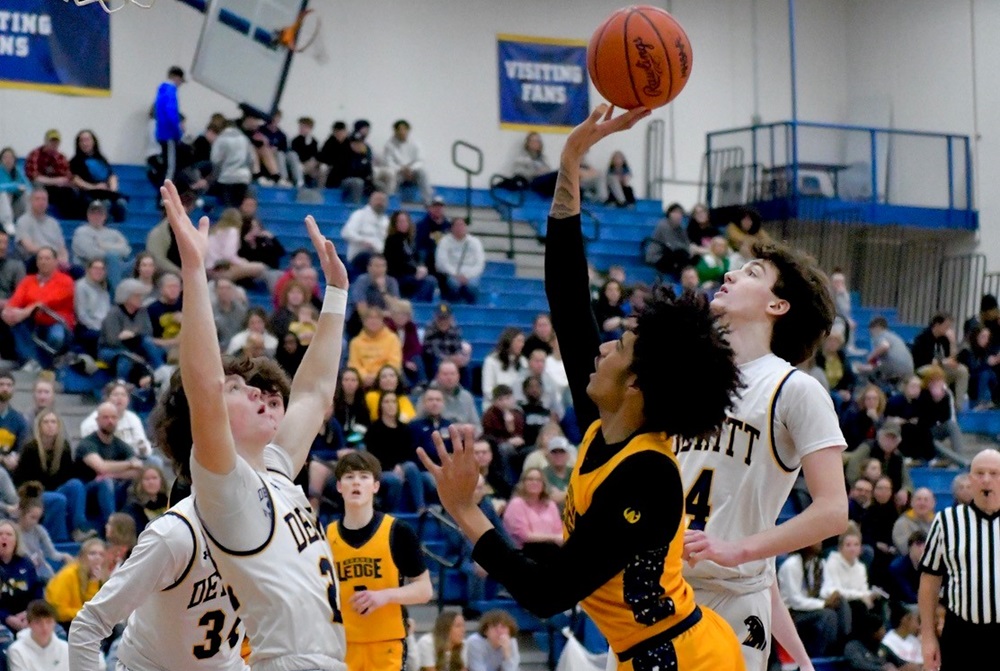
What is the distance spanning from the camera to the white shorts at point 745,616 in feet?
15.6

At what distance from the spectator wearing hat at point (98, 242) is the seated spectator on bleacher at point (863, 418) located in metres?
7.00

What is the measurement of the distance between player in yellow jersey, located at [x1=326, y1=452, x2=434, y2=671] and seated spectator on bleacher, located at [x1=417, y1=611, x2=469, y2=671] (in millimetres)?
2369

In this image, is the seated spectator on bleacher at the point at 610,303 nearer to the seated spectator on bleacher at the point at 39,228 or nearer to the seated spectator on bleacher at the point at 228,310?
the seated spectator on bleacher at the point at 228,310

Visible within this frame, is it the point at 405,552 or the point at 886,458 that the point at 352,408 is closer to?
the point at 405,552

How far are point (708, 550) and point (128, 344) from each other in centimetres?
962

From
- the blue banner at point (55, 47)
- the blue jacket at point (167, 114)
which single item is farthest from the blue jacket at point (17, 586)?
the blue banner at point (55, 47)

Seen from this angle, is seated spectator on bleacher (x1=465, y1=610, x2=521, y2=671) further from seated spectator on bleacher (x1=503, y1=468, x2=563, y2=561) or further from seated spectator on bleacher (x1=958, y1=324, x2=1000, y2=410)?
seated spectator on bleacher (x1=958, y1=324, x2=1000, y2=410)

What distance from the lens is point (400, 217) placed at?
1593 centimetres

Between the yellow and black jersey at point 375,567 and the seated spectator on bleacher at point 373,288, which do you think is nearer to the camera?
the yellow and black jersey at point 375,567

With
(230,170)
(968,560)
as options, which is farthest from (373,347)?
(968,560)

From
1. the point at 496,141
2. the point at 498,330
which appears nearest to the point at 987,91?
the point at 496,141

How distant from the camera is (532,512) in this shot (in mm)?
11727

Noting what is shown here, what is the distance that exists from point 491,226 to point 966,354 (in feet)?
19.0

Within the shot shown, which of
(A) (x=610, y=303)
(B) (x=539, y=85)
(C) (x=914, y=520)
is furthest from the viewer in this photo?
(B) (x=539, y=85)
